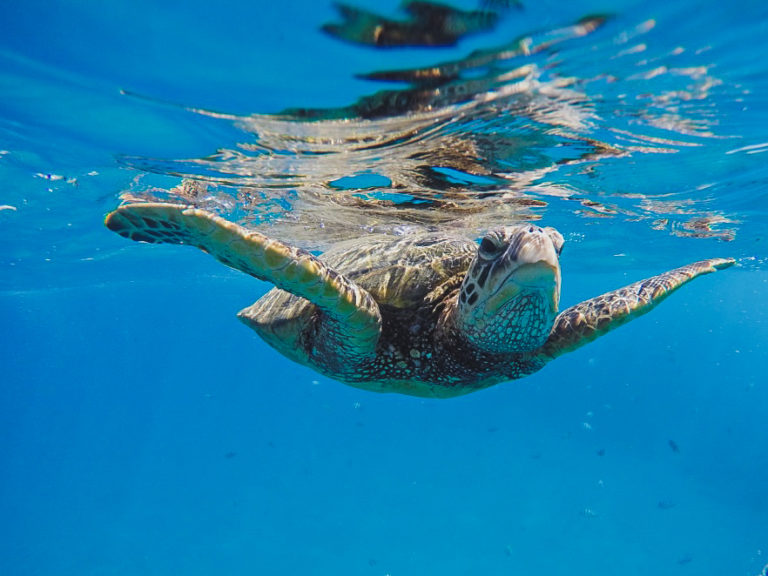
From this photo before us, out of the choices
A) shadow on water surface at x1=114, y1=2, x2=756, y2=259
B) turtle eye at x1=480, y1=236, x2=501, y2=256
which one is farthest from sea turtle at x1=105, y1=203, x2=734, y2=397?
shadow on water surface at x1=114, y1=2, x2=756, y2=259

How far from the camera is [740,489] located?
101ft

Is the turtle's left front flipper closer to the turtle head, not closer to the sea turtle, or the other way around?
Answer: the sea turtle

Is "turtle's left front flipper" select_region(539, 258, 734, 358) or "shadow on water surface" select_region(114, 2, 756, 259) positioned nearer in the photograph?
"turtle's left front flipper" select_region(539, 258, 734, 358)

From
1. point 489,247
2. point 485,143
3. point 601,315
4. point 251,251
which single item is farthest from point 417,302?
point 485,143

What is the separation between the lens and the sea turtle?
3178 millimetres

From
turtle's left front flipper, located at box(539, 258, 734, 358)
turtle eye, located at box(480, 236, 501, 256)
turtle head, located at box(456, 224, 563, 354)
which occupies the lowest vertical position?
turtle's left front flipper, located at box(539, 258, 734, 358)

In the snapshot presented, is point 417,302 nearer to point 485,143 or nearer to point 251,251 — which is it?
point 251,251

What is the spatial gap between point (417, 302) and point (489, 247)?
5.22ft

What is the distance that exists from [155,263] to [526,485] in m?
31.2

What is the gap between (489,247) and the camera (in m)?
3.38

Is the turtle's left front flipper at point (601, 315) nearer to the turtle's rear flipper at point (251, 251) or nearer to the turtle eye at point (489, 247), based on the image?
the turtle eye at point (489, 247)

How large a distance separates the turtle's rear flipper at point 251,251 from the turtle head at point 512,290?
88cm

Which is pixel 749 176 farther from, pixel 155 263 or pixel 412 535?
pixel 412 535

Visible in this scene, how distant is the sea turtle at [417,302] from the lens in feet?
10.4
